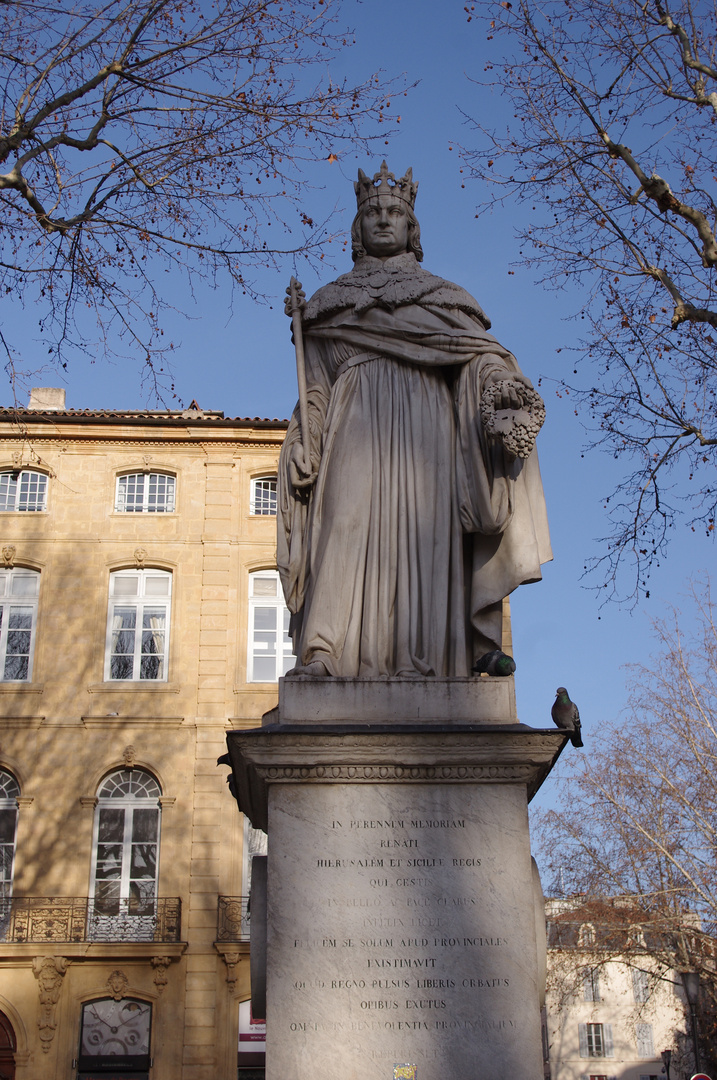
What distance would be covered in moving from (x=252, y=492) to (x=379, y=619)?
987 inches

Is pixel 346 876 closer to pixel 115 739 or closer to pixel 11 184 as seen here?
pixel 11 184

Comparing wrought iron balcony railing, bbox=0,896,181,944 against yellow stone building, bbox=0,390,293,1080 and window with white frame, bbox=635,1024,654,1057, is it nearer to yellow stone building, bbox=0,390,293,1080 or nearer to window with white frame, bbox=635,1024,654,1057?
yellow stone building, bbox=0,390,293,1080

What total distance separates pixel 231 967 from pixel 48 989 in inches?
154

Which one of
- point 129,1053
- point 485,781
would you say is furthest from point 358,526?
point 129,1053

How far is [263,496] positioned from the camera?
104ft

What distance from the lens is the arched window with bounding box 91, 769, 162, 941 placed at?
27.0m

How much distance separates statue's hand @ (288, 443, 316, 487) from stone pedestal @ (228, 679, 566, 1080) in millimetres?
1501

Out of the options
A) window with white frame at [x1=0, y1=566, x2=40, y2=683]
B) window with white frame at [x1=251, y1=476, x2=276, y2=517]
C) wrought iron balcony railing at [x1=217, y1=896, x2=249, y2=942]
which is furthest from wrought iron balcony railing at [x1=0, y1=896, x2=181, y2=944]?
window with white frame at [x1=251, y1=476, x2=276, y2=517]

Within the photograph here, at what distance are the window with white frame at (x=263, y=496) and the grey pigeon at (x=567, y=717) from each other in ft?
83.2

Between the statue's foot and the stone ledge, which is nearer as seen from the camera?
the stone ledge

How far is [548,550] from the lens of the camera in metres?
6.93

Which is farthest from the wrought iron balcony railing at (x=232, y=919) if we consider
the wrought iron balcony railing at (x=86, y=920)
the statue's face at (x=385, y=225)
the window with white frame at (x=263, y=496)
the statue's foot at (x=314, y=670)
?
the statue's foot at (x=314, y=670)

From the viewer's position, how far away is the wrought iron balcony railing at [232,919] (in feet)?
88.6

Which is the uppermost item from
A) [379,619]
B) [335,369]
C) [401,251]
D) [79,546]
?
[79,546]
